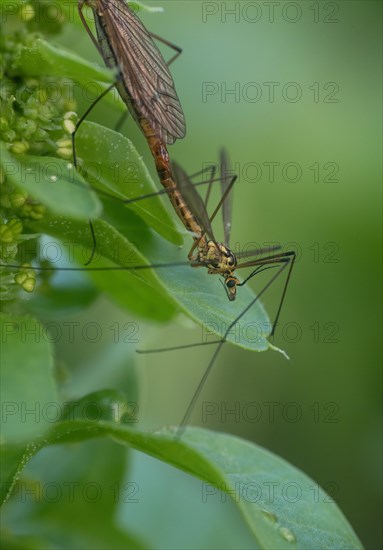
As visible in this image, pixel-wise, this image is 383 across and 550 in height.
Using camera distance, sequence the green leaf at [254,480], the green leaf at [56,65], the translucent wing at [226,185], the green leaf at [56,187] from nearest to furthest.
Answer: the green leaf at [56,187] < the green leaf at [56,65] < the green leaf at [254,480] < the translucent wing at [226,185]

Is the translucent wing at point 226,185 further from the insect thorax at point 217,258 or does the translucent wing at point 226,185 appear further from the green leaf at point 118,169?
the green leaf at point 118,169

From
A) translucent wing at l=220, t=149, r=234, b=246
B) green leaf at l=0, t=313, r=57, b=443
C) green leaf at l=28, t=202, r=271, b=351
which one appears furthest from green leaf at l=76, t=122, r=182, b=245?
translucent wing at l=220, t=149, r=234, b=246

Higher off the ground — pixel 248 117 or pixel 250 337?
pixel 248 117

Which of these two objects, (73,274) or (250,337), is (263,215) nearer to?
(73,274)

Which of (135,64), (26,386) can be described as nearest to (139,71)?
(135,64)

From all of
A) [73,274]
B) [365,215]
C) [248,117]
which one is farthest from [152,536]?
[248,117]

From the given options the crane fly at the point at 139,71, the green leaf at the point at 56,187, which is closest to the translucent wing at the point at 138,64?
the crane fly at the point at 139,71
